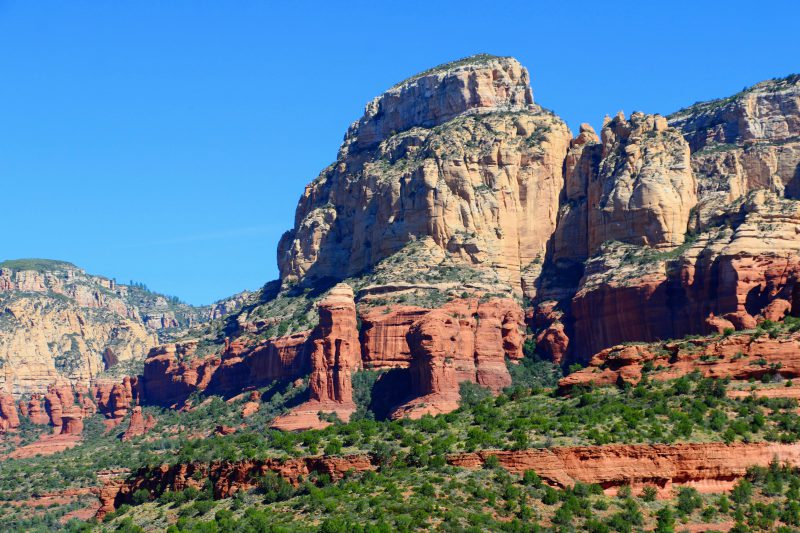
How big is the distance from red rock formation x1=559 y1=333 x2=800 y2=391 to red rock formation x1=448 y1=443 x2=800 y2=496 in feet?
32.2

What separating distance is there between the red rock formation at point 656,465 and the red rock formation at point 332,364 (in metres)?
67.7

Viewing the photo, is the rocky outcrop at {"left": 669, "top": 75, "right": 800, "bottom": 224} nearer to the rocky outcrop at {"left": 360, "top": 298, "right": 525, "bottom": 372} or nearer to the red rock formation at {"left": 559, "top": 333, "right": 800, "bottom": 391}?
the rocky outcrop at {"left": 360, "top": 298, "right": 525, "bottom": 372}

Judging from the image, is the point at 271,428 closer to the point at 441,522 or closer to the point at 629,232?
the point at 629,232

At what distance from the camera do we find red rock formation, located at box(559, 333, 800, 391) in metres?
111

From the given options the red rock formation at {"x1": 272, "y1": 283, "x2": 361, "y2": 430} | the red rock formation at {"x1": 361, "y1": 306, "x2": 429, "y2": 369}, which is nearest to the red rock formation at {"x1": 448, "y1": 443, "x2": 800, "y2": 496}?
the red rock formation at {"x1": 272, "y1": 283, "x2": 361, "y2": 430}

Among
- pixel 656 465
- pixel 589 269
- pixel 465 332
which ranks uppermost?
pixel 589 269

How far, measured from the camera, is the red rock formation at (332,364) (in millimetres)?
171625

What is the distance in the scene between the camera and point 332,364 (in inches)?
6988

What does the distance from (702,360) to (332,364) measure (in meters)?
68.5

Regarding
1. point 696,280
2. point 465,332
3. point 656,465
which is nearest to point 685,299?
point 696,280

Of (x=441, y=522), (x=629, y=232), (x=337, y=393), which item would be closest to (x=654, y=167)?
→ (x=629, y=232)

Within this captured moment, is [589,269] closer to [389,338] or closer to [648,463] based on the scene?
[389,338]

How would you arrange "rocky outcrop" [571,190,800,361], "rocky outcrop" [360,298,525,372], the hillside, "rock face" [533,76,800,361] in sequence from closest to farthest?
the hillside
"rocky outcrop" [571,190,800,361]
"rock face" [533,76,800,361]
"rocky outcrop" [360,298,525,372]

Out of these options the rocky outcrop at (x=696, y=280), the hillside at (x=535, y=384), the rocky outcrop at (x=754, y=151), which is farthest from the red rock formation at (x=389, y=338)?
the rocky outcrop at (x=754, y=151)
